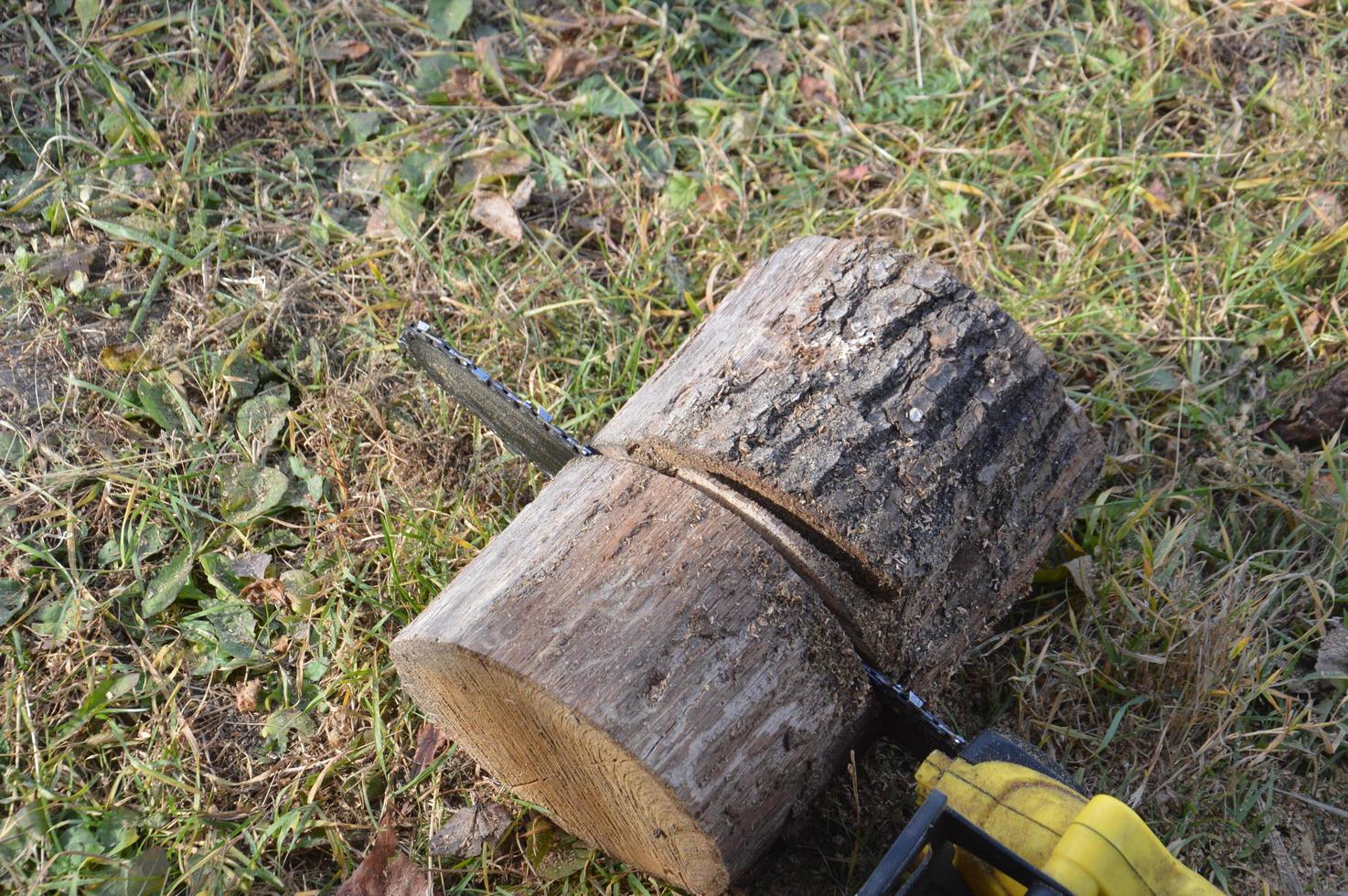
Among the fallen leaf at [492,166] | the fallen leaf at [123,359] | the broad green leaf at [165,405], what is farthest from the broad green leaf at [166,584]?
the fallen leaf at [492,166]

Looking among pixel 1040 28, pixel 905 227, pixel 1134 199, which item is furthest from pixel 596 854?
pixel 1040 28

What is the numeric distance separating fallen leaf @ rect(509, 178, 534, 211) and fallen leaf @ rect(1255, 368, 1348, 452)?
6.91 ft

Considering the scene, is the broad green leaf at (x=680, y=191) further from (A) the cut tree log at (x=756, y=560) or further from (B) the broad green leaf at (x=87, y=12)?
(B) the broad green leaf at (x=87, y=12)

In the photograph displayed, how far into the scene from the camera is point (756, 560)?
1.81m

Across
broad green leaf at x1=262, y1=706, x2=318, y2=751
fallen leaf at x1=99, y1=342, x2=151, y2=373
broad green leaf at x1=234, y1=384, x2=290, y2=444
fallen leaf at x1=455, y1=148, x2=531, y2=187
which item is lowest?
broad green leaf at x1=262, y1=706, x2=318, y2=751

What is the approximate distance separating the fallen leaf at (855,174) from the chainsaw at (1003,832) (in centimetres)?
A: 179

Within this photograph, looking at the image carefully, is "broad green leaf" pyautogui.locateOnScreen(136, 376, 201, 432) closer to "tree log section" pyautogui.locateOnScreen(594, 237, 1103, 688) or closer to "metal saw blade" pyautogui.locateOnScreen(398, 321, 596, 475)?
"metal saw blade" pyautogui.locateOnScreen(398, 321, 596, 475)

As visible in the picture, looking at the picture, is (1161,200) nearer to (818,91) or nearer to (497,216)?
(818,91)

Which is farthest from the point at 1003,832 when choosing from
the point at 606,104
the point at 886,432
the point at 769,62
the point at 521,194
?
the point at 769,62

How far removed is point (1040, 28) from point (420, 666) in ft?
9.63

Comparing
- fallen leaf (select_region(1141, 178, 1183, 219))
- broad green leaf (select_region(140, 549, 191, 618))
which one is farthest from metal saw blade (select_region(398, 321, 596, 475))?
fallen leaf (select_region(1141, 178, 1183, 219))

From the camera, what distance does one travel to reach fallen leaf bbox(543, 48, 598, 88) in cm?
344

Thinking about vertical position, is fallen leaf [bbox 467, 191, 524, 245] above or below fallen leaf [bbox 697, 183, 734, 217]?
below

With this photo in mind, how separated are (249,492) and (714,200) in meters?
1.56
